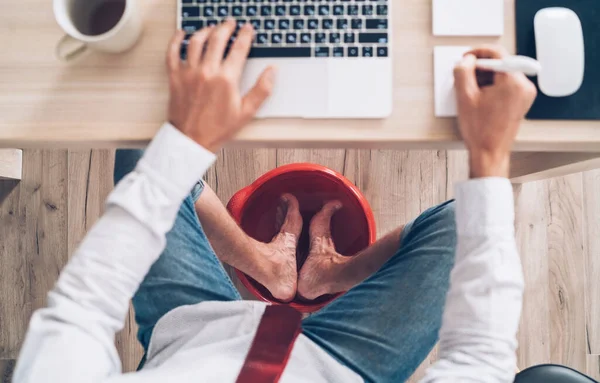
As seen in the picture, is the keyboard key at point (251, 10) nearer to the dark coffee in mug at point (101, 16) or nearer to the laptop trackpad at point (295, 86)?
the laptop trackpad at point (295, 86)

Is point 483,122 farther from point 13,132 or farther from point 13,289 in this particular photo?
point 13,289

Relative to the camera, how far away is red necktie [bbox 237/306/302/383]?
666mm

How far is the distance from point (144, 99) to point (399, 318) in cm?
54

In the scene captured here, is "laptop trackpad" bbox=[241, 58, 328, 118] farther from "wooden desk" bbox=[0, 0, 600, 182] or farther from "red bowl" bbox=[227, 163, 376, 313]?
"red bowl" bbox=[227, 163, 376, 313]

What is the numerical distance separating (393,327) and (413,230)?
19 cm

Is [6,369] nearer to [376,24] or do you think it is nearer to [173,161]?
[173,161]

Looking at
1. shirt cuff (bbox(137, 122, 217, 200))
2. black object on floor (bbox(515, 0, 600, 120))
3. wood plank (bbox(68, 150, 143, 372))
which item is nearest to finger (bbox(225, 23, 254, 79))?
shirt cuff (bbox(137, 122, 217, 200))

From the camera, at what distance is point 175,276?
825 mm

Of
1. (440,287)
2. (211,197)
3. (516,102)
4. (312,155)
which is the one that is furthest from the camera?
(312,155)

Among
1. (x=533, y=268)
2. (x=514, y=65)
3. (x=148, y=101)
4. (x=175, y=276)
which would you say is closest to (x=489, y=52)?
(x=514, y=65)

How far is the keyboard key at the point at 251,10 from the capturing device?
0.65 m

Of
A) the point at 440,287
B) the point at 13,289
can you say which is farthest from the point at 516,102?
the point at 13,289

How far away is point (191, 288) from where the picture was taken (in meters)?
0.83

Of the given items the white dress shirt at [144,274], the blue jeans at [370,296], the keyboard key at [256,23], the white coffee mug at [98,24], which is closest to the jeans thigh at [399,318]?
the blue jeans at [370,296]
